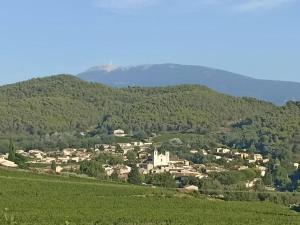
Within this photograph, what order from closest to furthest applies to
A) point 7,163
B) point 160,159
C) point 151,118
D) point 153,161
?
1. point 7,163
2. point 153,161
3. point 160,159
4. point 151,118

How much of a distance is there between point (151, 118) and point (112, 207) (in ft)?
404

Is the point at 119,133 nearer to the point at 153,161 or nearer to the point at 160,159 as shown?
the point at 160,159

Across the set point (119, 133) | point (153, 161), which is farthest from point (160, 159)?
point (119, 133)

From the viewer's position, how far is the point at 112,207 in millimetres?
35438

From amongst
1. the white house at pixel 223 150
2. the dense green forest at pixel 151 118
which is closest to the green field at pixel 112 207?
the white house at pixel 223 150

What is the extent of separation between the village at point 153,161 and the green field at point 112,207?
3152 centimetres

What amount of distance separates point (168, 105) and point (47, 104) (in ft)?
88.3

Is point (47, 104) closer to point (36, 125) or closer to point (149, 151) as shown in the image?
point (36, 125)

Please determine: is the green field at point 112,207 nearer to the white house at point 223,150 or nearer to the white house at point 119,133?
the white house at point 223,150

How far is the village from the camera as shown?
8192 cm

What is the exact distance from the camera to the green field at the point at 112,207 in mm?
29594

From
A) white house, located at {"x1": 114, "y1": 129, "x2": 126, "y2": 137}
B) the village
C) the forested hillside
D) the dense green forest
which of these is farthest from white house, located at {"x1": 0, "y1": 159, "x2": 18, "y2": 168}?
the forested hillside

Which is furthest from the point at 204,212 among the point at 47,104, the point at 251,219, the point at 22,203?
the point at 47,104

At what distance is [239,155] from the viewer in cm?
10931
